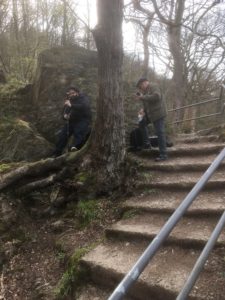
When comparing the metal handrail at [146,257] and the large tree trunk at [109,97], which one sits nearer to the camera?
the metal handrail at [146,257]

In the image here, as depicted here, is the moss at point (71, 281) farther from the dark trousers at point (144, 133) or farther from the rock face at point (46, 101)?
the rock face at point (46, 101)

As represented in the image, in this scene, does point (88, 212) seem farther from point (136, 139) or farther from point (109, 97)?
point (136, 139)

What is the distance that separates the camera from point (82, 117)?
7711 mm

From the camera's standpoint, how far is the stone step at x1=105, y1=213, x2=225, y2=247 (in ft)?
13.2

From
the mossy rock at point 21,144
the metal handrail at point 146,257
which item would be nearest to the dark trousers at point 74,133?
the mossy rock at point 21,144

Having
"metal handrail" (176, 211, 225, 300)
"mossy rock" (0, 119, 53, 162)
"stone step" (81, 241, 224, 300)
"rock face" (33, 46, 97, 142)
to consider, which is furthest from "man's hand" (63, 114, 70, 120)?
"metal handrail" (176, 211, 225, 300)

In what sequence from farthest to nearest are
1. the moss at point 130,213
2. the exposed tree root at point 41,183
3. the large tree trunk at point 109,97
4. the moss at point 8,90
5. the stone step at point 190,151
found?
the moss at point 8,90 < the stone step at point 190,151 < the exposed tree root at point 41,183 < the large tree trunk at point 109,97 < the moss at point 130,213

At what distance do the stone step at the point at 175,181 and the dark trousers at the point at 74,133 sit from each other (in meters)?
1.93

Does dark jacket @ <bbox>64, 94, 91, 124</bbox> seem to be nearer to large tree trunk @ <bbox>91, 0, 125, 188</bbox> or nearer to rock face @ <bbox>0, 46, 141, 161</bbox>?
rock face @ <bbox>0, 46, 141, 161</bbox>

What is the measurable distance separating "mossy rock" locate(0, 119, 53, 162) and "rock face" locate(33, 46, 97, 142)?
2.23 feet

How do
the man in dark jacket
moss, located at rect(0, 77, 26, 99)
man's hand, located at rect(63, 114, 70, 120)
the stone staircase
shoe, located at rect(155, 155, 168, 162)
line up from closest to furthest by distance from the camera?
1. the stone staircase
2. shoe, located at rect(155, 155, 168, 162)
3. the man in dark jacket
4. man's hand, located at rect(63, 114, 70, 120)
5. moss, located at rect(0, 77, 26, 99)

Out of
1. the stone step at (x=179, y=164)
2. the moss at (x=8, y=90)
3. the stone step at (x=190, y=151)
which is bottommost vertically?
the stone step at (x=179, y=164)

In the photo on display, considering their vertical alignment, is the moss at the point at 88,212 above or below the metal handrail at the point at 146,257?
below

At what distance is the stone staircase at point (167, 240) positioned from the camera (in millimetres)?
3498
